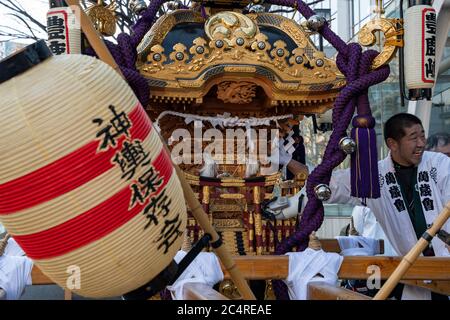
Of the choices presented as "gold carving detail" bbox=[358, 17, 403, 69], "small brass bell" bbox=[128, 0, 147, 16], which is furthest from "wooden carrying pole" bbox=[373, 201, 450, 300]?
"small brass bell" bbox=[128, 0, 147, 16]

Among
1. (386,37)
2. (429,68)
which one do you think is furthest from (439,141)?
(386,37)

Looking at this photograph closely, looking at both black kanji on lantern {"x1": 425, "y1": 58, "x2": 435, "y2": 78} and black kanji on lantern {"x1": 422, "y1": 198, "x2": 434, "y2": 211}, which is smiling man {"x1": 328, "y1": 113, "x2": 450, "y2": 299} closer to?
black kanji on lantern {"x1": 422, "y1": 198, "x2": 434, "y2": 211}

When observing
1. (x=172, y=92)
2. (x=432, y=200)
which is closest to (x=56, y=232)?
(x=172, y=92)

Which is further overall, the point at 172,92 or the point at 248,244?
the point at 248,244

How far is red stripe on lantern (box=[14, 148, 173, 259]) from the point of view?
4.52 ft

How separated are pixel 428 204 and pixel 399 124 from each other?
54cm

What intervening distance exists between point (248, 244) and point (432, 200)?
1.21 metres

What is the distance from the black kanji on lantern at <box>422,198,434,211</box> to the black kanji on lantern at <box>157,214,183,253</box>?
243 centimetres

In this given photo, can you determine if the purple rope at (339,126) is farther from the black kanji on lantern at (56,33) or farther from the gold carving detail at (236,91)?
the black kanji on lantern at (56,33)

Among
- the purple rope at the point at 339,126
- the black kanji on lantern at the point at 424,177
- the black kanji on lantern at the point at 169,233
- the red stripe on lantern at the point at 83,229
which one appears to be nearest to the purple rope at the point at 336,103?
the purple rope at the point at 339,126

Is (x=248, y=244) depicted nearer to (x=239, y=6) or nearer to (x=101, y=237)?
(x=239, y=6)

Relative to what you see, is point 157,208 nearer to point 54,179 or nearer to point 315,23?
point 54,179

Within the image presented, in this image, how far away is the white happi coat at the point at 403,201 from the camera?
3.57m

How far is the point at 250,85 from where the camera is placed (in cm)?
383
